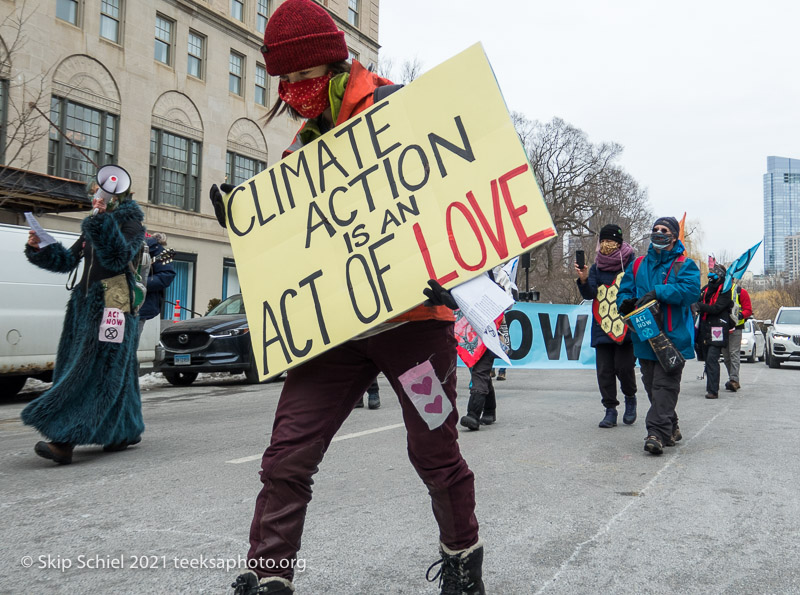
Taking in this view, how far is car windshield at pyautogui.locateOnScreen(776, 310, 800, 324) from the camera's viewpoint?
2106cm

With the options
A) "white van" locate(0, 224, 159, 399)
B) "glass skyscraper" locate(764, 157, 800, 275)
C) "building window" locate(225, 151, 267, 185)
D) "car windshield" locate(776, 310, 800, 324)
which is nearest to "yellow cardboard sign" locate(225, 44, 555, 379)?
"white van" locate(0, 224, 159, 399)

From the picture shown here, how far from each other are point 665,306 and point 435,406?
3867 millimetres

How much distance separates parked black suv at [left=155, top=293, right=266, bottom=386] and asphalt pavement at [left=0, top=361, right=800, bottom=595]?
4.67 metres

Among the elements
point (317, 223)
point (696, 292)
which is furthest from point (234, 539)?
point (696, 292)

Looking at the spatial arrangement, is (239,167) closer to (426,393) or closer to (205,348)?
(205,348)

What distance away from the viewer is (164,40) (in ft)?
→ 76.7

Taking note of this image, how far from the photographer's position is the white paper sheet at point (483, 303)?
2279 mm

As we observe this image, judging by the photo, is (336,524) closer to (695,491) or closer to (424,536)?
(424,536)

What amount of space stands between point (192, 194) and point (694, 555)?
931 inches

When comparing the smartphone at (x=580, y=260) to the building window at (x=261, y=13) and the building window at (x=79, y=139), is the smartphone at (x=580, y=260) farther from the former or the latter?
the building window at (x=261, y=13)

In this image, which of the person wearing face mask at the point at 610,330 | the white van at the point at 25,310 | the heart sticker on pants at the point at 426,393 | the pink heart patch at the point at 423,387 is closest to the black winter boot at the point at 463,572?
the heart sticker on pants at the point at 426,393

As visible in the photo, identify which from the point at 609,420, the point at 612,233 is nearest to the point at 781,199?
the point at 612,233

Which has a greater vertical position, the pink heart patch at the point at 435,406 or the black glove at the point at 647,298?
the black glove at the point at 647,298

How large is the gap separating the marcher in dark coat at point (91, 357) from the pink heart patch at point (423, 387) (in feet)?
11.0
